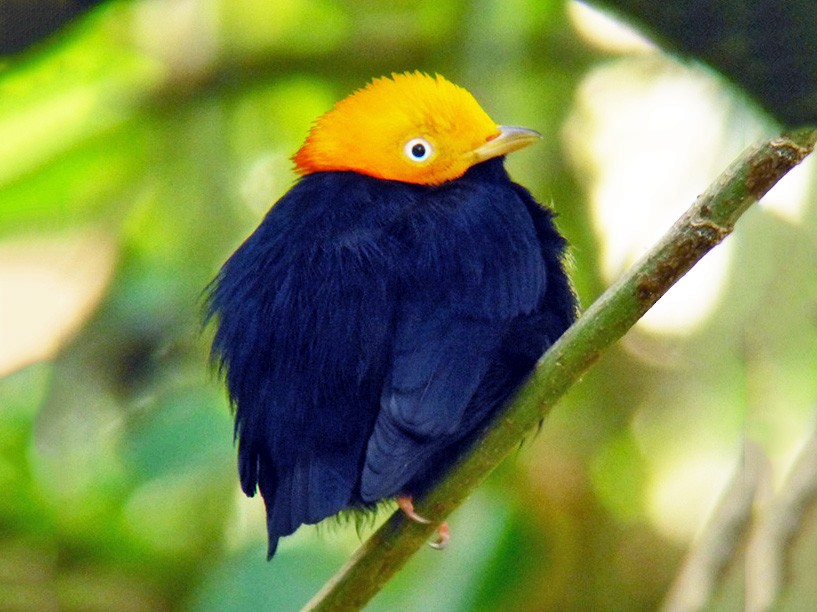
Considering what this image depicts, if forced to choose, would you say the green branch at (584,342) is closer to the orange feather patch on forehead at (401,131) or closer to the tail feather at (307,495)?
the tail feather at (307,495)

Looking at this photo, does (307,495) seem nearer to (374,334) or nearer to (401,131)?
(374,334)

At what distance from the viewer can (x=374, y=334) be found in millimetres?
2508

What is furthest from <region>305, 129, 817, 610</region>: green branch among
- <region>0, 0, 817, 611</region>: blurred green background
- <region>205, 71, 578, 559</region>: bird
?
<region>0, 0, 817, 611</region>: blurred green background

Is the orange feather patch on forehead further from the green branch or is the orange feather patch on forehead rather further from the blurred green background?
the green branch

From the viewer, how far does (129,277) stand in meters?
4.04

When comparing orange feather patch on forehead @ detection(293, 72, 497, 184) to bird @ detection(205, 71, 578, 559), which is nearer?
bird @ detection(205, 71, 578, 559)

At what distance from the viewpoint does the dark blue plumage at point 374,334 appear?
242cm

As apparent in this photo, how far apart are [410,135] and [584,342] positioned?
1107mm

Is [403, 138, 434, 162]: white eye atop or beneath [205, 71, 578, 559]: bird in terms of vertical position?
atop

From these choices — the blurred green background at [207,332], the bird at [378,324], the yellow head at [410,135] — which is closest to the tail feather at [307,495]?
the bird at [378,324]

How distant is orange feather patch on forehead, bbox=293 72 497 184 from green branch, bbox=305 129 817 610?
0.94 m

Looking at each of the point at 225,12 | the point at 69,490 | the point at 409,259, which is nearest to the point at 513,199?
the point at 409,259

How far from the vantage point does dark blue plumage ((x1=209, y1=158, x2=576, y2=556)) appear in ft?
7.95

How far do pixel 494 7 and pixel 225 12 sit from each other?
44.3 inches
